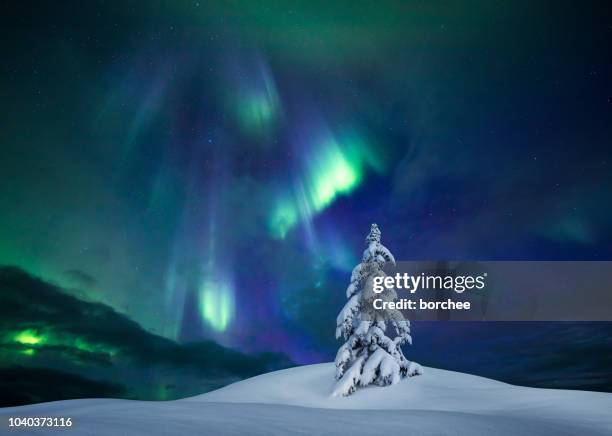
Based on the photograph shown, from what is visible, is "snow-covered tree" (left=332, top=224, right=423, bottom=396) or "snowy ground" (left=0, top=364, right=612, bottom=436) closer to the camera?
"snowy ground" (left=0, top=364, right=612, bottom=436)

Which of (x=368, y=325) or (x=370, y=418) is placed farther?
(x=368, y=325)

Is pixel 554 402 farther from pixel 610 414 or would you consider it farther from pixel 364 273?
pixel 364 273

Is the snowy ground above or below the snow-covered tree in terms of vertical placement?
below

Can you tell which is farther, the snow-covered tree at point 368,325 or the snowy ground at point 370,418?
the snow-covered tree at point 368,325

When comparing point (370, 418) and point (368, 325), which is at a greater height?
point (368, 325)

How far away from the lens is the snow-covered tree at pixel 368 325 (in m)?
23.0

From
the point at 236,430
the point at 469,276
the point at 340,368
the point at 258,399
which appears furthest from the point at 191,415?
the point at 340,368

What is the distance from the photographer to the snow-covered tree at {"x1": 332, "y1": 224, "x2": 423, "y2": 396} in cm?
2298

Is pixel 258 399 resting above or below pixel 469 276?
below

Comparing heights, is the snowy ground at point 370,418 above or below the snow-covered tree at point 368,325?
below

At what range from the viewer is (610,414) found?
1130cm

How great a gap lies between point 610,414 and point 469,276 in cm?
664

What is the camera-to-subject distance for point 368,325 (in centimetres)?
2328

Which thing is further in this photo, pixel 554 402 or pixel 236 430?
pixel 554 402
